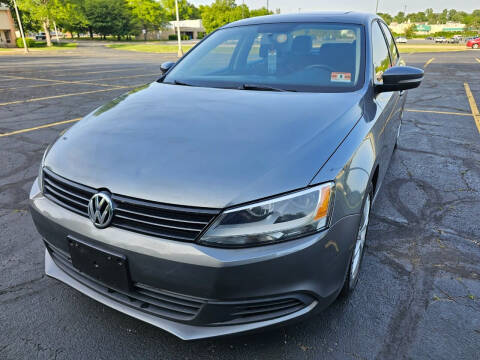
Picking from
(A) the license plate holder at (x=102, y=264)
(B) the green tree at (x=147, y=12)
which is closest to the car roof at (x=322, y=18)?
(A) the license plate holder at (x=102, y=264)

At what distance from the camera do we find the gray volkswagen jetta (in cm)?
142

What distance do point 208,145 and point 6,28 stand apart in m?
58.3

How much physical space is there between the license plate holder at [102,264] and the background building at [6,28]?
187ft

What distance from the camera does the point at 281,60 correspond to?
273 centimetres

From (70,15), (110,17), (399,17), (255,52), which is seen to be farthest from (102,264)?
(399,17)

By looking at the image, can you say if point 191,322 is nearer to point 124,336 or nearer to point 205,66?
point 124,336

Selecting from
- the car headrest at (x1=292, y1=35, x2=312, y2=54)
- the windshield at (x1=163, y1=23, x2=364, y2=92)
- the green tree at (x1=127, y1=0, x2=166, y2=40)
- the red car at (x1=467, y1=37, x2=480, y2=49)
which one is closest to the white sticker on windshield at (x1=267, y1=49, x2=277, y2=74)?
the windshield at (x1=163, y1=23, x2=364, y2=92)

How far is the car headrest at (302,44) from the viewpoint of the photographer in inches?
108

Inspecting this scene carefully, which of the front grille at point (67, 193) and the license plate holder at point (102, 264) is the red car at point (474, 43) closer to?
the front grille at point (67, 193)

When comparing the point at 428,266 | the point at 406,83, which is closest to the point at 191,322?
the point at 428,266

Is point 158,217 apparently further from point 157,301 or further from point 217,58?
point 217,58

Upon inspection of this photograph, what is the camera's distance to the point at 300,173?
151 centimetres

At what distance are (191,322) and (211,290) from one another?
8.3 inches

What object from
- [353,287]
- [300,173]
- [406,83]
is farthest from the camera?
[406,83]
